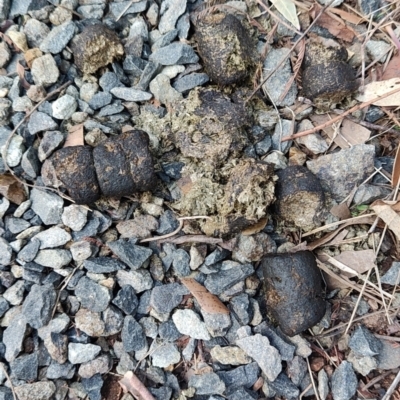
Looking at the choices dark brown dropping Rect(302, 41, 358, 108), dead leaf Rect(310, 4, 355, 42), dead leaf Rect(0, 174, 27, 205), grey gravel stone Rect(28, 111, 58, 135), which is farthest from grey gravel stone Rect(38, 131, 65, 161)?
dead leaf Rect(310, 4, 355, 42)

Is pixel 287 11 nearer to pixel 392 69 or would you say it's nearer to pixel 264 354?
pixel 392 69

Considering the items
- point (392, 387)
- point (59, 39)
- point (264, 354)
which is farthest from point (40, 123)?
point (392, 387)

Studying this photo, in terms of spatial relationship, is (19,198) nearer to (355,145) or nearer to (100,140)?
(100,140)

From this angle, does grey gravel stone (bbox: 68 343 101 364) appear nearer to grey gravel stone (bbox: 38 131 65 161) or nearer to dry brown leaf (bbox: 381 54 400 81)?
grey gravel stone (bbox: 38 131 65 161)

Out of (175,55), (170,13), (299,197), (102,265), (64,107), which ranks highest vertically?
(170,13)

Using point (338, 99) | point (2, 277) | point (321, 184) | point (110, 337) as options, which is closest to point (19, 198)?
point (2, 277)

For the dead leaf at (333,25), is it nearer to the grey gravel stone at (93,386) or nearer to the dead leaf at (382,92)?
the dead leaf at (382,92)
